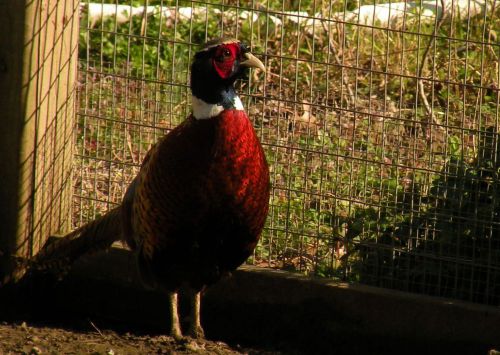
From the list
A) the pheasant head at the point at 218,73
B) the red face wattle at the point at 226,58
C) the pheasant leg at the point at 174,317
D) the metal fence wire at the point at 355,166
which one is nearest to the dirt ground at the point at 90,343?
the pheasant leg at the point at 174,317

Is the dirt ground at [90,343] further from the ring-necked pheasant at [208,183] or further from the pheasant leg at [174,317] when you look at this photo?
the ring-necked pheasant at [208,183]

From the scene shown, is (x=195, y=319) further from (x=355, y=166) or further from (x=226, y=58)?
(x=226, y=58)

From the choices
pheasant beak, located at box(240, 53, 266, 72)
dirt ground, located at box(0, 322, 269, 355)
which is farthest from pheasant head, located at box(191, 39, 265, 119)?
dirt ground, located at box(0, 322, 269, 355)

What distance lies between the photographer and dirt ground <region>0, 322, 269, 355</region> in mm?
4207

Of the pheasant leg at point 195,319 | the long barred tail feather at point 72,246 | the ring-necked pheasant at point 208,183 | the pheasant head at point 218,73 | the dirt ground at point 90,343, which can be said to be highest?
the pheasant head at point 218,73

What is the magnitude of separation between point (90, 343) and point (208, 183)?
0.97m

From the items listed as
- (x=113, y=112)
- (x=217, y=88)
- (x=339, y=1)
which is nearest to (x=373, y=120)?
(x=217, y=88)

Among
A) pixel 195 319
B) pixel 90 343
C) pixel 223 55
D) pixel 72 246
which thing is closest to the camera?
pixel 223 55

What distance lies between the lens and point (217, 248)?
4.20 meters

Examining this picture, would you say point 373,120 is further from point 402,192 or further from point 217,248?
point 217,248

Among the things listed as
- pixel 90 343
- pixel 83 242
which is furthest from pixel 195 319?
pixel 83 242

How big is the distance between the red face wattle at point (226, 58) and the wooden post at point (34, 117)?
1.03 m

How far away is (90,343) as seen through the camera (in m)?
4.32

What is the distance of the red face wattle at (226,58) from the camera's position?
3.99m
